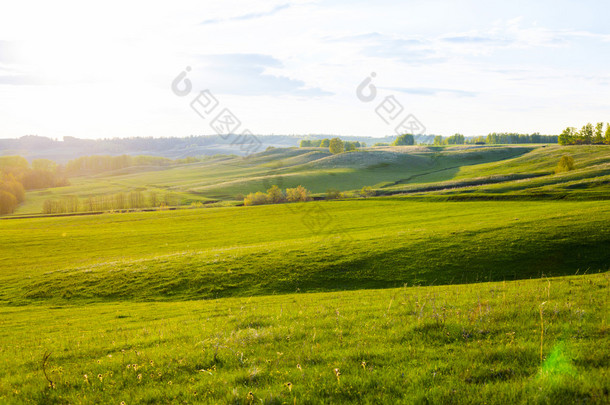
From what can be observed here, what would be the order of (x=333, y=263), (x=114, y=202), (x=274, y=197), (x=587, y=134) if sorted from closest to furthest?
(x=333, y=263)
(x=274, y=197)
(x=114, y=202)
(x=587, y=134)

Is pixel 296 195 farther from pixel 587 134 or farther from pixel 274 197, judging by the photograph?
pixel 587 134

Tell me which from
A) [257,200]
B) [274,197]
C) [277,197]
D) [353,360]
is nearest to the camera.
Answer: [353,360]

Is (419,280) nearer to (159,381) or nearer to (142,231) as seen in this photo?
(159,381)

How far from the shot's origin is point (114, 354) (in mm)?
10328

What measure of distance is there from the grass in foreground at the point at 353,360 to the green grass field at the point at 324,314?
45 mm

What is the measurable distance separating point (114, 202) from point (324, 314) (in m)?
150

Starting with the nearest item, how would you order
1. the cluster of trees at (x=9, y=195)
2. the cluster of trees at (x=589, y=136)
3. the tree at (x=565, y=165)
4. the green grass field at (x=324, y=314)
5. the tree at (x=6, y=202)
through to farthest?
the green grass field at (x=324, y=314) → the tree at (x=565, y=165) → the tree at (x=6, y=202) → the cluster of trees at (x=9, y=195) → the cluster of trees at (x=589, y=136)

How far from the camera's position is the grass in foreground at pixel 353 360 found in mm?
6328

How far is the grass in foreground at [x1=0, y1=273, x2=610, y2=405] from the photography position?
20.8 ft

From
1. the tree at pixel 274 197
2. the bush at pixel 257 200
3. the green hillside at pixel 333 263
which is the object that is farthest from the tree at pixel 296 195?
the green hillside at pixel 333 263

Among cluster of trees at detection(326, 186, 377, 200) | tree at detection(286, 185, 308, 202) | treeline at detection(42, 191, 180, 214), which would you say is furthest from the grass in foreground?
treeline at detection(42, 191, 180, 214)

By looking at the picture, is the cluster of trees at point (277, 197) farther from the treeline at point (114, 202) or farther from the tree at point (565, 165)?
the tree at point (565, 165)

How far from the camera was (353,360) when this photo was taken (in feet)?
25.9

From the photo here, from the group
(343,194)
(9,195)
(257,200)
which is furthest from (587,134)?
(9,195)
